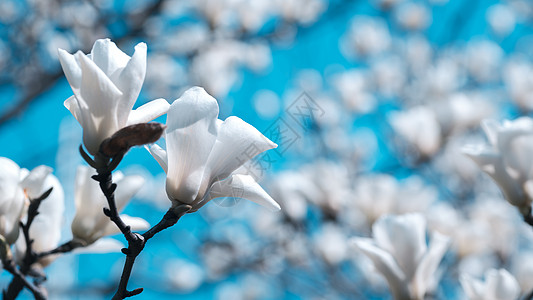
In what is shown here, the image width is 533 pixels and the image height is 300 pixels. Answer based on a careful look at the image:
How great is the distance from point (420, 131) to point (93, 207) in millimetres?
1721

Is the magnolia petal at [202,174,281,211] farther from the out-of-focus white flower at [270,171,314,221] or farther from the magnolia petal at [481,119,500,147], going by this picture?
the out-of-focus white flower at [270,171,314,221]

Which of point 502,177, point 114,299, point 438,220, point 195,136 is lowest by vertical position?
point 438,220

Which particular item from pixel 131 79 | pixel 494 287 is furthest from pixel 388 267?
pixel 131 79

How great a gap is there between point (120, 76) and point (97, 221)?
0.27 meters

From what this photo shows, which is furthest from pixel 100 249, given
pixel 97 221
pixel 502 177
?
pixel 502 177

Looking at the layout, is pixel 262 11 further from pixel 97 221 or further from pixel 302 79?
pixel 97 221

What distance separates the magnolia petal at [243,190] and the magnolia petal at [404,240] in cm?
37

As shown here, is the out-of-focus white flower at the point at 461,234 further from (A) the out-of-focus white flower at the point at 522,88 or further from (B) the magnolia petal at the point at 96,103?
(B) the magnolia petal at the point at 96,103

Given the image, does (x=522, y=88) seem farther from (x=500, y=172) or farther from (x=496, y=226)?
(x=500, y=172)

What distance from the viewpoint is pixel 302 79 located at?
3.22 meters

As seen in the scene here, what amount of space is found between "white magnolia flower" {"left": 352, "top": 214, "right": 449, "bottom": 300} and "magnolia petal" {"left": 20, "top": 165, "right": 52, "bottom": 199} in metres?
0.45

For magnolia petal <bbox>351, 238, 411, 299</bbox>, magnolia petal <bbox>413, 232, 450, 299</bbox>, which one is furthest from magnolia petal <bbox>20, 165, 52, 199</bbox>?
magnolia petal <bbox>413, 232, 450, 299</bbox>

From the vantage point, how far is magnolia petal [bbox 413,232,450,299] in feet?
2.55

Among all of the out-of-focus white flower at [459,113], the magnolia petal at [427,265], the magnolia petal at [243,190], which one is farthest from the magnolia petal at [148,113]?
the out-of-focus white flower at [459,113]
